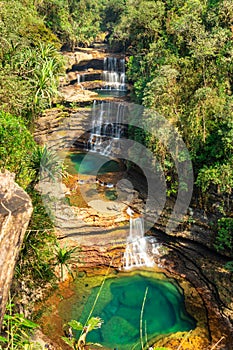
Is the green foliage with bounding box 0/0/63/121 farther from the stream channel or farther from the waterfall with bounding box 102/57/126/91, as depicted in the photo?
the waterfall with bounding box 102/57/126/91

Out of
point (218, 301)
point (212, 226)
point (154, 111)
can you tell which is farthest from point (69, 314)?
point (154, 111)

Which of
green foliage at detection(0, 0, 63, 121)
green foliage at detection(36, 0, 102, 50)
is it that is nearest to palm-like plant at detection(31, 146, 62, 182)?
green foliage at detection(0, 0, 63, 121)

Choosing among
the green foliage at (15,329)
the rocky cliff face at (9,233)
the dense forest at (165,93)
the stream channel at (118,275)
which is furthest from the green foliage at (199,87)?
the rocky cliff face at (9,233)

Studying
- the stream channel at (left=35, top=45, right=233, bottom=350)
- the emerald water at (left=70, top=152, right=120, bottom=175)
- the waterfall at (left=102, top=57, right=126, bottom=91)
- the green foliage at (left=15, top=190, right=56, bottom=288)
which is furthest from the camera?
the waterfall at (left=102, top=57, right=126, bottom=91)

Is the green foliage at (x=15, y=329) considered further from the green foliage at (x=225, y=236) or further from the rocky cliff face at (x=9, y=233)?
the green foliage at (x=225, y=236)

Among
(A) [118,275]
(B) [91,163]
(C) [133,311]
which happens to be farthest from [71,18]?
(C) [133,311]

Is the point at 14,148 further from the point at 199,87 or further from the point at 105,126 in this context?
the point at 105,126
